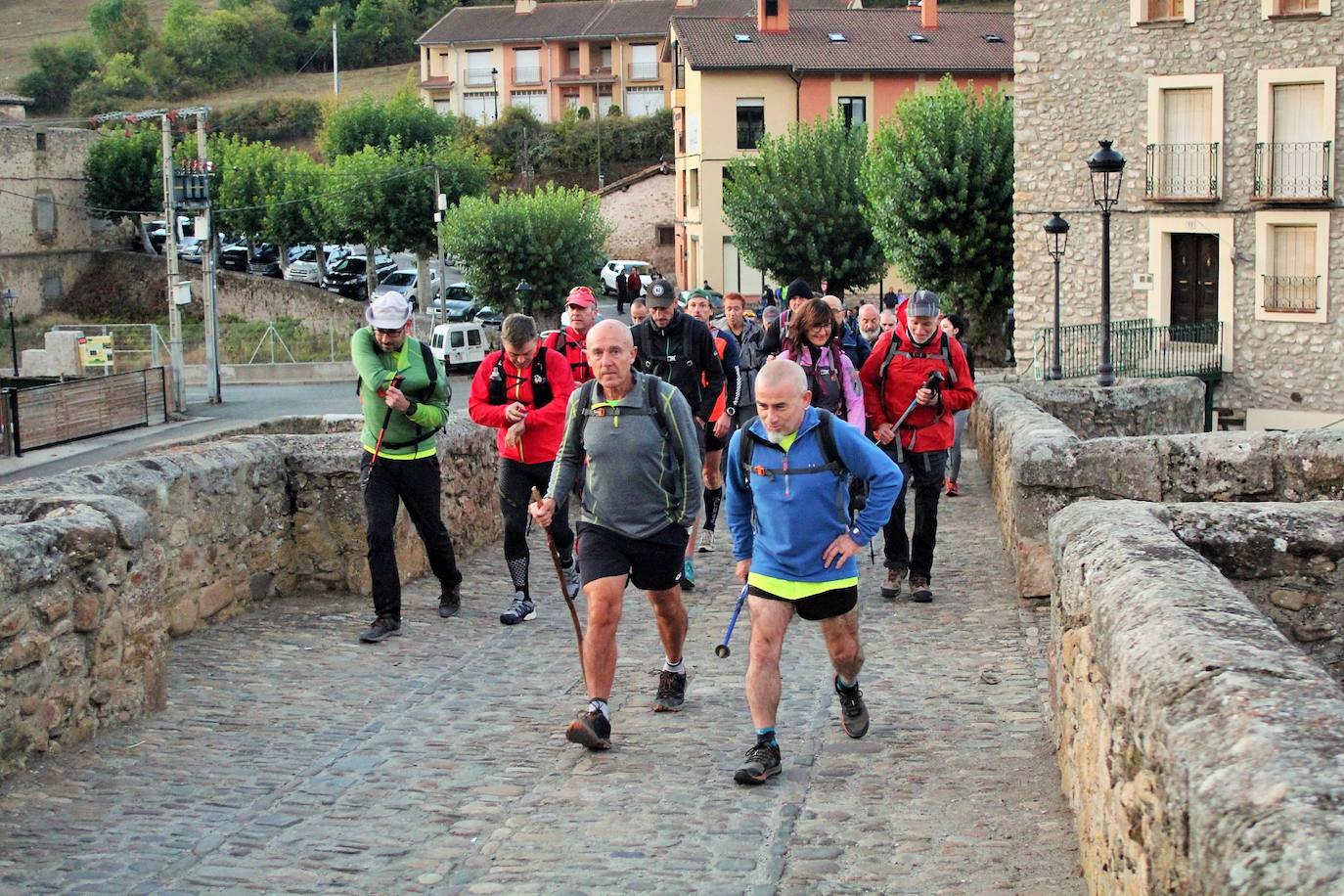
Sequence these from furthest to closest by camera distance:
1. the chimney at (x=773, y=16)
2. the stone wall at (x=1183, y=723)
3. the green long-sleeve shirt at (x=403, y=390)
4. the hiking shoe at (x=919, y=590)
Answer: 1. the chimney at (x=773, y=16)
2. the hiking shoe at (x=919, y=590)
3. the green long-sleeve shirt at (x=403, y=390)
4. the stone wall at (x=1183, y=723)

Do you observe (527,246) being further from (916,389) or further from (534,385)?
(534,385)

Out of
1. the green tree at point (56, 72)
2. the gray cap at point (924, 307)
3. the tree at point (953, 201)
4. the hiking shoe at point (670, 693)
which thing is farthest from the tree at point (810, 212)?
the green tree at point (56, 72)

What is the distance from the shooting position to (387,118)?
67.5 m

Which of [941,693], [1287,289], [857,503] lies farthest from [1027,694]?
[1287,289]

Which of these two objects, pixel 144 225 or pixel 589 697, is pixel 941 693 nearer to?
pixel 589 697

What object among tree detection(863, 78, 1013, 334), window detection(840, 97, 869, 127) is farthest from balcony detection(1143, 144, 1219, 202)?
window detection(840, 97, 869, 127)

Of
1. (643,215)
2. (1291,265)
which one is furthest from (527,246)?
(1291,265)

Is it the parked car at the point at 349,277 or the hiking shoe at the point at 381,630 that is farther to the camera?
the parked car at the point at 349,277

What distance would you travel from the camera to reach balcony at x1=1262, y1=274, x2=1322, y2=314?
29.6 meters

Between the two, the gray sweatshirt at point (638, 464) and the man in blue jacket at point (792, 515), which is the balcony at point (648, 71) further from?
the man in blue jacket at point (792, 515)

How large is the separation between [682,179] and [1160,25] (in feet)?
103

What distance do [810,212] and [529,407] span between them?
36151mm

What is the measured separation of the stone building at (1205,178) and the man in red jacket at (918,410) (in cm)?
2141

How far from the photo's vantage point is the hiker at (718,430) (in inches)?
411
